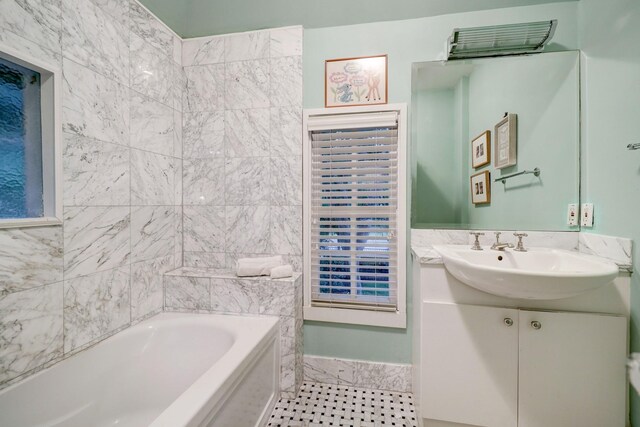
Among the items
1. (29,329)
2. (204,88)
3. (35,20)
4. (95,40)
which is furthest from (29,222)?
(204,88)

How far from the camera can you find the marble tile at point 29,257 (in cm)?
96

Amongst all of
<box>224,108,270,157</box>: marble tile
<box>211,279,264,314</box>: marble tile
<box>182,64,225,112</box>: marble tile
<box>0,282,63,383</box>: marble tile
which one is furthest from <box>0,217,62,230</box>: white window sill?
<box>182,64,225,112</box>: marble tile

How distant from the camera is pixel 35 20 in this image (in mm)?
1044

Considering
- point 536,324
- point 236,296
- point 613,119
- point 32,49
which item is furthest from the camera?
point 236,296

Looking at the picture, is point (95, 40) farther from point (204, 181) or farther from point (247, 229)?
point (247, 229)

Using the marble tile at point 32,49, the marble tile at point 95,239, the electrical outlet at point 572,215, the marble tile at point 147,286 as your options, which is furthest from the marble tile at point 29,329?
the electrical outlet at point 572,215

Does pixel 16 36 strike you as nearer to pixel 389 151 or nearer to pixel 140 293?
pixel 140 293

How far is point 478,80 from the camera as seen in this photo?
1.58 meters

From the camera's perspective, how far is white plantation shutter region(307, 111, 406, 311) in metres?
1.67

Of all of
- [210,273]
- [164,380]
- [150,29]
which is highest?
[150,29]

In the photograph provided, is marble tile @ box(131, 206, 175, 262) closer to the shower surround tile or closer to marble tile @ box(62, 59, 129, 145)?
marble tile @ box(62, 59, 129, 145)

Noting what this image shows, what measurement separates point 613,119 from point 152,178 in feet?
8.19

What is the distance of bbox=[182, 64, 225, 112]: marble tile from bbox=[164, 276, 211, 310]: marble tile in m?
1.18

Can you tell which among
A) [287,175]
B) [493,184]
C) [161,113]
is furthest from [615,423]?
[161,113]
